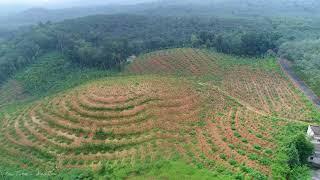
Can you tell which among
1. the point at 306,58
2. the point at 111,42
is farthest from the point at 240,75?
the point at 111,42

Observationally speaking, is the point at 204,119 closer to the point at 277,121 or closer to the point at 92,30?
the point at 277,121

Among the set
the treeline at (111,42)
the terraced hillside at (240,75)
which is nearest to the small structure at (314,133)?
the terraced hillside at (240,75)

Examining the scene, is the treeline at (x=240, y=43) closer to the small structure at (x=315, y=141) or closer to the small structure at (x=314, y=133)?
the small structure at (x=314, y=133)

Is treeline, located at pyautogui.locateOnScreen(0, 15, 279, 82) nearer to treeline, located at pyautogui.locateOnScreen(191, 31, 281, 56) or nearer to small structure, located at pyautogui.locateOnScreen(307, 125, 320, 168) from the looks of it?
treeline, located at pyautogui.locateOnScreen(191, 31, 281, 56)

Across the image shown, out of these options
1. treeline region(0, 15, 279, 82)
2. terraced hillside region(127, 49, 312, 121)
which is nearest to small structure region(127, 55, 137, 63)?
treeline region(0, 15, 279, 82)

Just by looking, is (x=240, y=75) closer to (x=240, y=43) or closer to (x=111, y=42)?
(x=240, y=43)

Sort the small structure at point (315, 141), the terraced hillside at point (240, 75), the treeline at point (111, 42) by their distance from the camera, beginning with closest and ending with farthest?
1. the small structure at point (315, 141)
2. the terraced hillside at point (240, 75)
3. the treeline at point (111, 42)

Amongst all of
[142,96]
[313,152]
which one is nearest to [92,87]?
[142,96]
